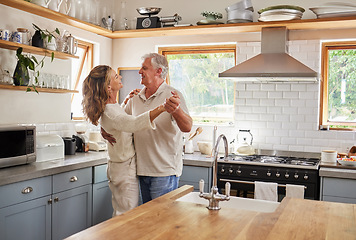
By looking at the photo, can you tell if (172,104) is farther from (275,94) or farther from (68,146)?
(275,94)

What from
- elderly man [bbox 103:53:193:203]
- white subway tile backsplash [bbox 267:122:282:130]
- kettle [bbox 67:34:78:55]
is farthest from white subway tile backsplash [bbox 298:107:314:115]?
kettle [bbox 67:34:78:55]

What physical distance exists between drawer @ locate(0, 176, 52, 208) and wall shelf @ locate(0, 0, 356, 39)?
1.62 meters

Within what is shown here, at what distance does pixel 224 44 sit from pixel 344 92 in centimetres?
152

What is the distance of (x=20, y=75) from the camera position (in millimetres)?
3760

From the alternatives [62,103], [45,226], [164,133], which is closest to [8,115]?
[62,103]

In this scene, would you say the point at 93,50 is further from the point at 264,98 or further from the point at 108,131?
the point at 108,131

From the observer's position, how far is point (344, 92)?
187 inches

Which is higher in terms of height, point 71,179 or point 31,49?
point 31,49

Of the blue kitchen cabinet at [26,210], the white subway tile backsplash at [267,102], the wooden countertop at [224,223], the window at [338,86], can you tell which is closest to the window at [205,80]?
the white subway tile backsplash at [267,102]

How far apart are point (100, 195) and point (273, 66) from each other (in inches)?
86.6

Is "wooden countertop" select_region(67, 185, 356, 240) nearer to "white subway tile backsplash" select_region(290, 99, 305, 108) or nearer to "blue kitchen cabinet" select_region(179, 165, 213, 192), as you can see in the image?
"blue kitchen cabinet" select_region(179, 165, 213, 192)

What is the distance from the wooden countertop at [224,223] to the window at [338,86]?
8.48 ft

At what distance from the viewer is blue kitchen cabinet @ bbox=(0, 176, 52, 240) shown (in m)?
3.06

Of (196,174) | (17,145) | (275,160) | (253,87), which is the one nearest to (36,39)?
(17,145)
